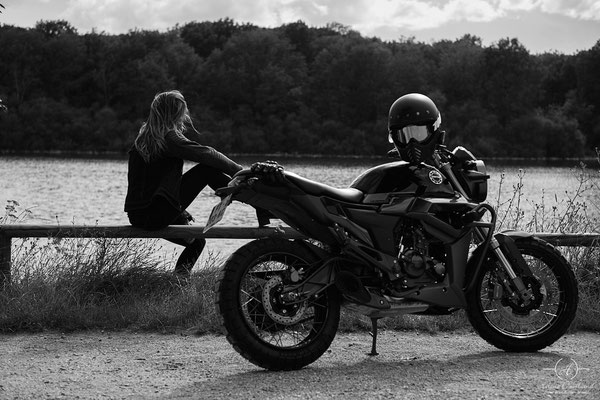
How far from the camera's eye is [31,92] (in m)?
85.6

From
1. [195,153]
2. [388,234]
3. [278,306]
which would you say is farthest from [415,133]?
[195,153]

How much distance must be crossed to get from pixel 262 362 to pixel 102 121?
79.0m

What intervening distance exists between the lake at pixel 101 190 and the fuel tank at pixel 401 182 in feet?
15.5

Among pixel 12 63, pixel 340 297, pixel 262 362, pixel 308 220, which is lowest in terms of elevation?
pixel 262 362

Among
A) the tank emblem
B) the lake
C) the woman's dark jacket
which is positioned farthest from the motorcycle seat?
the lake

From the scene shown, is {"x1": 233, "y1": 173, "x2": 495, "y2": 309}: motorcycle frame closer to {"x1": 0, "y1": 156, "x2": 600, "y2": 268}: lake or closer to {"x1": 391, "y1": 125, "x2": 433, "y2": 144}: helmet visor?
{"x1": 391, "y1": 125, "x2": 433, "y2": 144}: helmet visor

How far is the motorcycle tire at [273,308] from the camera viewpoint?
16.5 ft

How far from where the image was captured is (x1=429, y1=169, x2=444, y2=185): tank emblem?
5.58 meters

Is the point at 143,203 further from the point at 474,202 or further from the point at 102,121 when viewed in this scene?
the point at 102,121

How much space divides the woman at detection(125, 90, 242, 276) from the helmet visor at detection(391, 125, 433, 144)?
5.45ft

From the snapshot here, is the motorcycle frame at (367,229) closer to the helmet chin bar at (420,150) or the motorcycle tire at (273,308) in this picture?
the motorcycle tire at (273,308)

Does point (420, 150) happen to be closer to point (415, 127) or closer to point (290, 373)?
point (415, 127)

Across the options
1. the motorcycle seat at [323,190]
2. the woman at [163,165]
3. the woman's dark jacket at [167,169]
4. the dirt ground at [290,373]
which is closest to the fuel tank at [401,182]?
the motorcycle seat at [323,190]

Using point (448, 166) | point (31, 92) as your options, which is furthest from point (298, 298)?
point (31, 92)
